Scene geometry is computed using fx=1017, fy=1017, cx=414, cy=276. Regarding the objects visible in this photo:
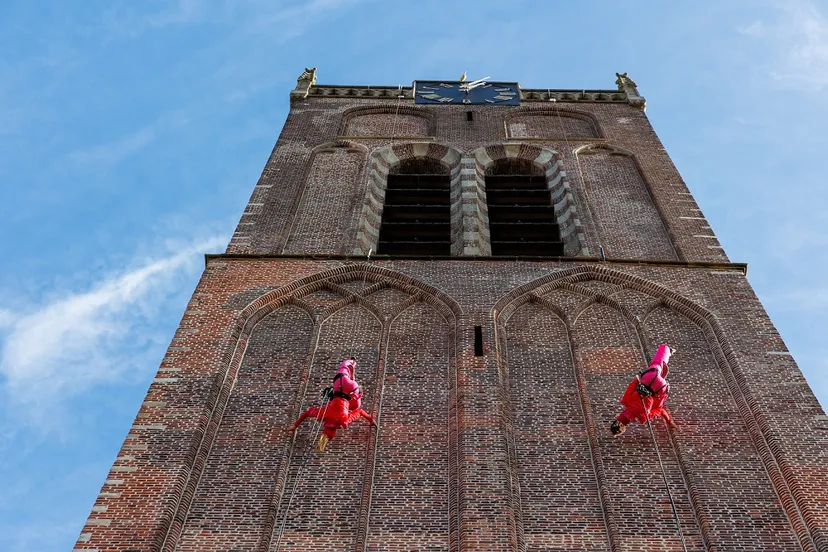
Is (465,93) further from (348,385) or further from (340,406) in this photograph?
(340,406)

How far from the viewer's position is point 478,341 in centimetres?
1584

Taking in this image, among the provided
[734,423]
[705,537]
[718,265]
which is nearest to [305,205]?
[718,265]

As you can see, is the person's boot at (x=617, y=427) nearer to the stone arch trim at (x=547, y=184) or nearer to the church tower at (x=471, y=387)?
the church tower at (x=471, y=387)

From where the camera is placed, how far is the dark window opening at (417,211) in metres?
20.9

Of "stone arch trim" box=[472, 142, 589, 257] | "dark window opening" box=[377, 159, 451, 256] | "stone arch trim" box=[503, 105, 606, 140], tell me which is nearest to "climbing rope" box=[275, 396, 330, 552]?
"stone arch trim" box=[472, 142, 589, 257]

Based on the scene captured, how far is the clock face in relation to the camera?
28.9 metres

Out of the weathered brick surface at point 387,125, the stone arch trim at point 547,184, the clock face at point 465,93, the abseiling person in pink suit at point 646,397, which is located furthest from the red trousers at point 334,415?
the clock face at point 465,93

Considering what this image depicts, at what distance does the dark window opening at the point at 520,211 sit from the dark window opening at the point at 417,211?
1.04m

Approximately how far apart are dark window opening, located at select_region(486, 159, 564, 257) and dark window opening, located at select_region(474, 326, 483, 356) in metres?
4.11

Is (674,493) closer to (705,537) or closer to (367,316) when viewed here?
(705,537)

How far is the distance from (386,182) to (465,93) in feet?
23.1

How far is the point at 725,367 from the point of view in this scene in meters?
15.4

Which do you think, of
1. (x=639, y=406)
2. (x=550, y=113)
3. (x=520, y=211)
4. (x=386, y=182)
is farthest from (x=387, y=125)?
(x=639, y=406)

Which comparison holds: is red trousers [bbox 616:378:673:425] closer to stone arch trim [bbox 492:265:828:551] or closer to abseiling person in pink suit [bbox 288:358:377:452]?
stone arch trim [bbox 492:265:828:551]
